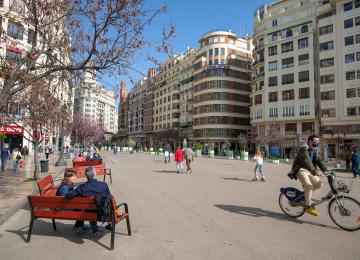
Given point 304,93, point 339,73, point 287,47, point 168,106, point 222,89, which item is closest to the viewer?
point 339,73

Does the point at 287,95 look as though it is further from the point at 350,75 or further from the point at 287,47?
the point at 350,75

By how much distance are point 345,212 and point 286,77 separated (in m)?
49.7

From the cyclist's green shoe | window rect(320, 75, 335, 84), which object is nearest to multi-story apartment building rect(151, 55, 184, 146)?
window rect(320, 75, 335, 84)

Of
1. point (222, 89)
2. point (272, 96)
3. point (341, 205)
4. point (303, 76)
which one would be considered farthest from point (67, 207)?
point (222, 89)

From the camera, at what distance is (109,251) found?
4859 millimetres

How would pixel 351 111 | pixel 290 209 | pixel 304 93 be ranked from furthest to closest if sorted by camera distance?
pixel 304 93 < pixel 351 111 < pixel 290 209

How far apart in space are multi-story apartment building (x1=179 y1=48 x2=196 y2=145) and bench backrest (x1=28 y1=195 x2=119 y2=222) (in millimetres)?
69269

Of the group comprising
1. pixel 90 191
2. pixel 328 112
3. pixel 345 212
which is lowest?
pixel 345 212

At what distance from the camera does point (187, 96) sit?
79875mm

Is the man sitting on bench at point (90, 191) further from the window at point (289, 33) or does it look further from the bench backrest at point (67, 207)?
the window at point (289, 33)

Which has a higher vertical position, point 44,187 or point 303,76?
point 303,76

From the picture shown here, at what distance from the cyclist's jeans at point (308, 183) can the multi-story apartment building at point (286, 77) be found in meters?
45.2

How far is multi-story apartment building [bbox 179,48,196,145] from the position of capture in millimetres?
77375

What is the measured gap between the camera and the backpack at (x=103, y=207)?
5086 millimetres
